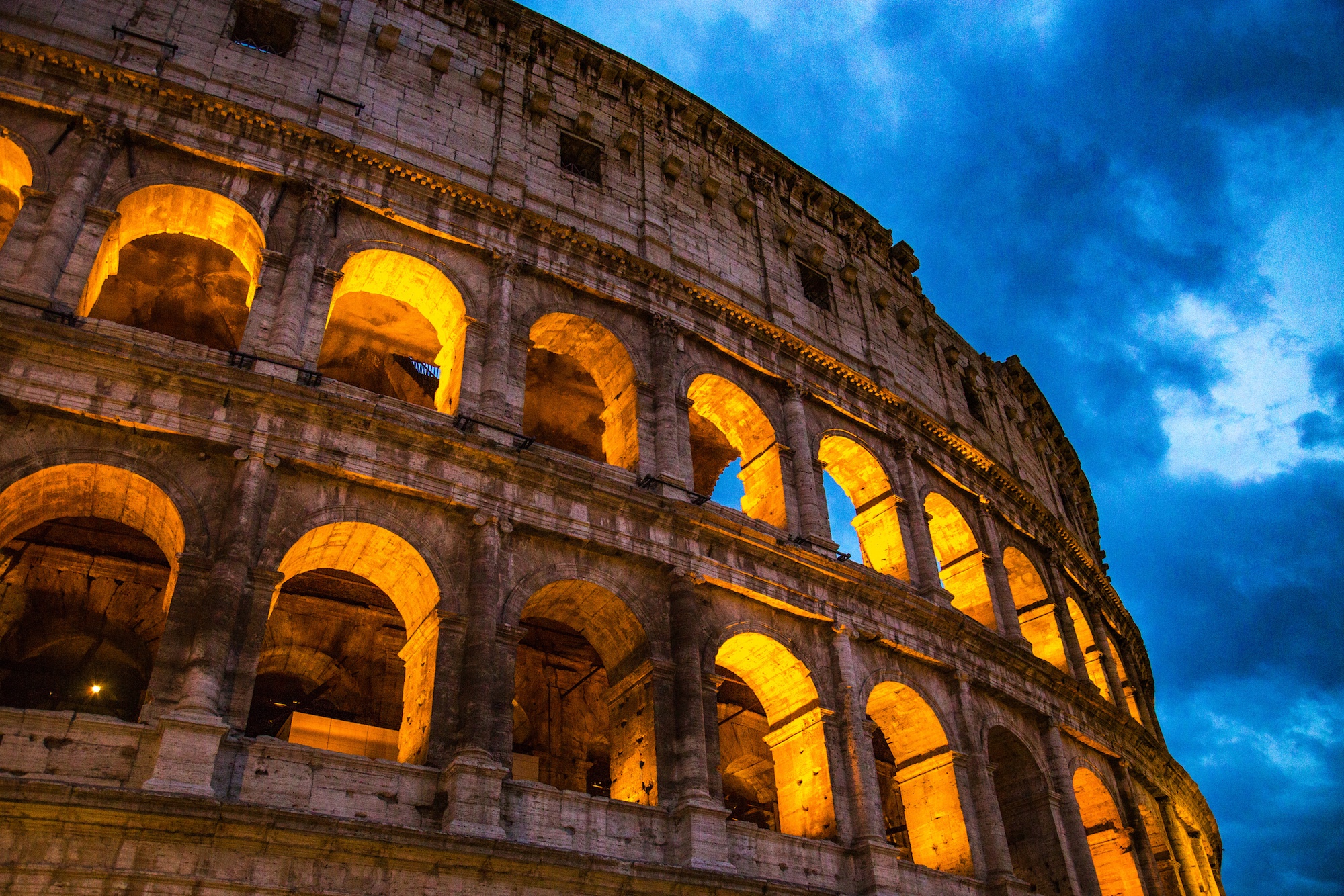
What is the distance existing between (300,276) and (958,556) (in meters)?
13.6

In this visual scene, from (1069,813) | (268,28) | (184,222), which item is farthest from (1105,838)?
(268,28)

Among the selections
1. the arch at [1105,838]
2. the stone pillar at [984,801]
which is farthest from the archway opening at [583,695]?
the arch at [1105,838]

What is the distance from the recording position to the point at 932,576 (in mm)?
18422

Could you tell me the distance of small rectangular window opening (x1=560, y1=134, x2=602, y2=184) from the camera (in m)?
18.7

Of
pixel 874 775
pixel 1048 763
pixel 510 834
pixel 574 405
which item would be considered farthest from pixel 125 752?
pixel 1048 763

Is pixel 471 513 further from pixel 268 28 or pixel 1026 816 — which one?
pixel 1026 816

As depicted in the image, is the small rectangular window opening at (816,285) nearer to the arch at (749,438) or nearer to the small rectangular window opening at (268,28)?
the arch at (749,438)

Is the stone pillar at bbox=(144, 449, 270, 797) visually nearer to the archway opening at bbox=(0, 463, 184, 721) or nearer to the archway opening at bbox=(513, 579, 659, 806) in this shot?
the archway opening at bbox=(0, 463, 184, 721)

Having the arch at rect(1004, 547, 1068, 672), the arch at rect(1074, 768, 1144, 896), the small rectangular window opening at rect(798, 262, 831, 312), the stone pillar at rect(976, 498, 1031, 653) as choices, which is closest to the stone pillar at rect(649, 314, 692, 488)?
the small rectangular window opening at rect(798, 262, 831, 312)

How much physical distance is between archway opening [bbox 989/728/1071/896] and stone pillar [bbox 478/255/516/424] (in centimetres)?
1018

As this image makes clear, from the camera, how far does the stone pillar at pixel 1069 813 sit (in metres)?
17.4

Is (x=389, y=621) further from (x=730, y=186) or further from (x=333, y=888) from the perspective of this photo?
(x=730, y=186)

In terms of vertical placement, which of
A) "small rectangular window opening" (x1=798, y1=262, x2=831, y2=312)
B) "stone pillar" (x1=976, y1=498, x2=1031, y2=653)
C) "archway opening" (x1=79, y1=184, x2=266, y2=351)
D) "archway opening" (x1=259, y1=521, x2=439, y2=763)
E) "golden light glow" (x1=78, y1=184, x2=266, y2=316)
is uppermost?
"small rectangular window opening" (x1=798, y1=262, x2=831, y2=312)

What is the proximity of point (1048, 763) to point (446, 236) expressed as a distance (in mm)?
13462
